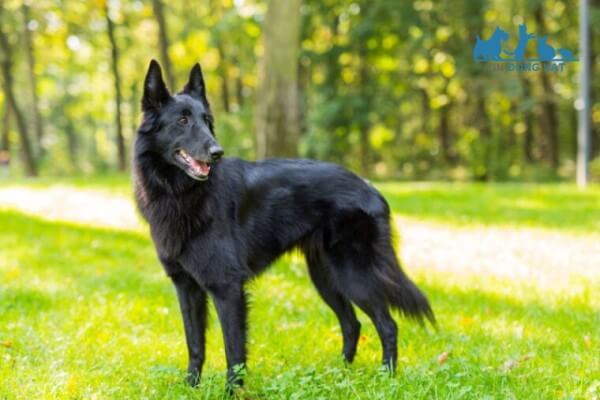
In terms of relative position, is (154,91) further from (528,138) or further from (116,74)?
(528,138)

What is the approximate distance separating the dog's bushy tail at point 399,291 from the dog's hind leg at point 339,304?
39 cm

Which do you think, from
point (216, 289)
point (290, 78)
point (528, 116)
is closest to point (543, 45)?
point (290, 78)

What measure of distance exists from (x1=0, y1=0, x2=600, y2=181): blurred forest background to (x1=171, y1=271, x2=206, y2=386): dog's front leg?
14.7m

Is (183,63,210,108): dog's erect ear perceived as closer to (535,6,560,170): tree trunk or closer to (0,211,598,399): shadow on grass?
(0,211,598,399): shadow on grass

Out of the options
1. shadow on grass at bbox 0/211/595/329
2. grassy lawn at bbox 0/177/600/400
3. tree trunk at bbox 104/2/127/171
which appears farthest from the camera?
tree trunk at bbox 104/2/127/171

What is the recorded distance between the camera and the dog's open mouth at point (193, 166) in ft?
10.7

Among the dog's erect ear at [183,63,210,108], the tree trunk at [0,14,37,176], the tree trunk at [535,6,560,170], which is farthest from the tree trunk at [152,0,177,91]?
the dog's erect ear at [183,63,210,108]

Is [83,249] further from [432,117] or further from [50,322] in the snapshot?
[432,117]

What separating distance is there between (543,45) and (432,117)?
47.8 feet

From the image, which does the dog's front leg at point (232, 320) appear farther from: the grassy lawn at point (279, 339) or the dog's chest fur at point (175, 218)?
the dog's chest fur at point (175, 218)

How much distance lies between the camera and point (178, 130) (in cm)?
336

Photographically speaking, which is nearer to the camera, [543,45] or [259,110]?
[259,110]

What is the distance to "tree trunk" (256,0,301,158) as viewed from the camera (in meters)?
8.77

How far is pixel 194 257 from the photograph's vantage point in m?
3.29
